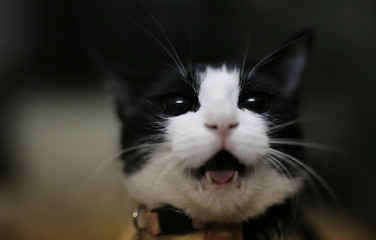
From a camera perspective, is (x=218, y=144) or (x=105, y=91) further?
(x=105, y=91)

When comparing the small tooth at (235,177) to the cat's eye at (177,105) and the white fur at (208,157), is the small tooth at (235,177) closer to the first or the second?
the white fur at (208,157)

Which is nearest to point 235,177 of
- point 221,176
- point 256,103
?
point 221,176

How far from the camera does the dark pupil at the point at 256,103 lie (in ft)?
2.42

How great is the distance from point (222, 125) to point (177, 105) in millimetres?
158

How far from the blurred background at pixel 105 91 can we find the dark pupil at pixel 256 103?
120 millimetres

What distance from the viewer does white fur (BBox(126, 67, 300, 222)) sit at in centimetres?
63

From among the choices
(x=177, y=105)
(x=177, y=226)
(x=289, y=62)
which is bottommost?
(x=177, y=226)

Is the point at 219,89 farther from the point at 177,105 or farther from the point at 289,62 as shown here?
the point at 289,62

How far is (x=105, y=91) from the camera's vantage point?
2.75 ft

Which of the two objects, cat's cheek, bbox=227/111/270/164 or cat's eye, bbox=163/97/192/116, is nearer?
cat's cheek, bbox=227/111/270/164

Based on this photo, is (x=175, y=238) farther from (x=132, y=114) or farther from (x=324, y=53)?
(x=324, y=53)

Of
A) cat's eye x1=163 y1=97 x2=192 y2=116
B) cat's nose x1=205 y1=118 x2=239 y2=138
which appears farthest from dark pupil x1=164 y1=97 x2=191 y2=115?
cat's nose x1=205 y1=118 x2=239 y2=138

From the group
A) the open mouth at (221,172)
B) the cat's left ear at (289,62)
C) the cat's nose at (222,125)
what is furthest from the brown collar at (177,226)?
the cat's left ear at (289,62)

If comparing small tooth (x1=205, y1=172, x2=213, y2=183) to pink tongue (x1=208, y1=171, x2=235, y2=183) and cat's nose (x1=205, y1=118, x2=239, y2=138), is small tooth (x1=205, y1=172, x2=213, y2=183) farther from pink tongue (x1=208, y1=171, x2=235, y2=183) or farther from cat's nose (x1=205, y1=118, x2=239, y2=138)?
cat's nose (x1=205, y1=118, x2=239, y2=138)
